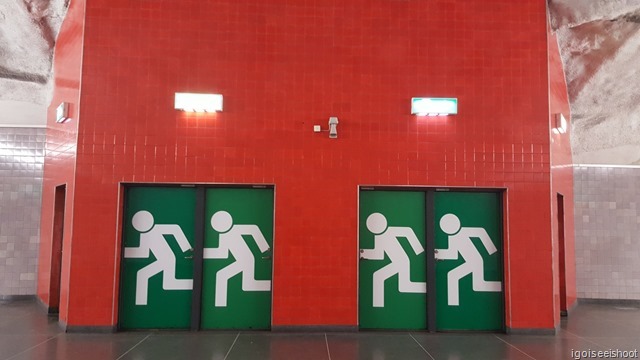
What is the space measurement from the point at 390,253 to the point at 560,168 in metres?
2.68

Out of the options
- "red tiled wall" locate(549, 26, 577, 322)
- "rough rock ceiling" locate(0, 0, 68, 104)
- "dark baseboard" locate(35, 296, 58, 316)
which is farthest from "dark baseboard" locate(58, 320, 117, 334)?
"red tiled wall" locate(549, 26, 577, 322)

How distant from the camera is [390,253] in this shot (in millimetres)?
5395

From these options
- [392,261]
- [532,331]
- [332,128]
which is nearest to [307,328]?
[392,261]

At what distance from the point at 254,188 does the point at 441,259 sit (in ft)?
8.17

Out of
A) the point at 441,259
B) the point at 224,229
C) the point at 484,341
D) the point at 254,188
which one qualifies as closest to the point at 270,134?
the point at 254,188

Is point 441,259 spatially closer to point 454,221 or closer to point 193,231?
point 454,221

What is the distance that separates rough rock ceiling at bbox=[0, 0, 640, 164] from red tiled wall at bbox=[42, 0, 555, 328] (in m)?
1.46

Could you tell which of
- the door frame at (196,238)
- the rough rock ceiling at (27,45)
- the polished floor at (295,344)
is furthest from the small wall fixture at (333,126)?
the rough rock ceiling at (27,45)

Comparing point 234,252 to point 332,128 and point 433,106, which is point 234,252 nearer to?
point 332,128

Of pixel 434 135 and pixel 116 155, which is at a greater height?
pixel 434 135

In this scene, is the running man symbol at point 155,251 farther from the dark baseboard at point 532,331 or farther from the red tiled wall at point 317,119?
the dark baseboard at point 532,331

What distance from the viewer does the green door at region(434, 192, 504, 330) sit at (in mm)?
5355

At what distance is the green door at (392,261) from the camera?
5309mm

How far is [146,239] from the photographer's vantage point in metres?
5.29
